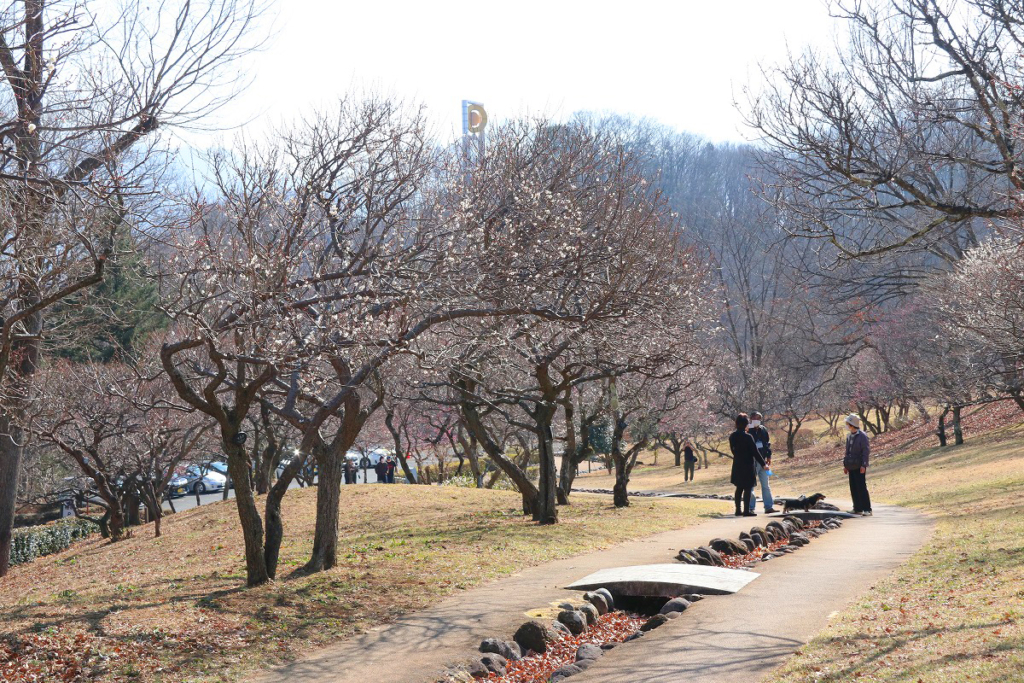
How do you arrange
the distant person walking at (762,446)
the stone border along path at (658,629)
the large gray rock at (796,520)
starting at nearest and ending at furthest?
the stone border along path at (658,629)
the large gray rock at (796,520)
the distant person walking at (762,446)

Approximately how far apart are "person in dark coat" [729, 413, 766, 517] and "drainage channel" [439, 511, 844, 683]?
2.12 metres

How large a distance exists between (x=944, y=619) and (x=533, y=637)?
3291 millimetres

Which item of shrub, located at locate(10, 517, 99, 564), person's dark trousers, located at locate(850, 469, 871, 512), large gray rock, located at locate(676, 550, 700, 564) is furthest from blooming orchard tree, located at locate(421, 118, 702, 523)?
shrub, located at locate(10, 517, 99, 564)

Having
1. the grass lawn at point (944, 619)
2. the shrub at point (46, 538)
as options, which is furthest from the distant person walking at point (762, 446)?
the shrub at point (46, 538)

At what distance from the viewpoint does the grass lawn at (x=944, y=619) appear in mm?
5430

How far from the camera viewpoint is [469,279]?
37.3 feet

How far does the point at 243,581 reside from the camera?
36.7 feet

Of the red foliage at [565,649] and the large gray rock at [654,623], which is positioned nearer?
the red foliage at [565,649]

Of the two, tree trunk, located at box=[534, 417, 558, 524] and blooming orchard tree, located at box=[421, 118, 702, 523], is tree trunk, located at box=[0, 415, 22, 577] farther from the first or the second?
tree trunk, located at box=[534, 417, 558, 524]

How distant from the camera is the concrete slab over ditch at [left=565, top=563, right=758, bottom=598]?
921 centimetres

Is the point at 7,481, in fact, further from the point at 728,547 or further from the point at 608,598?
the point at 728,547

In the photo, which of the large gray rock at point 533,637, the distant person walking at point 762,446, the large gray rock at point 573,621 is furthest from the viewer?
the distant person walking at point 762,446

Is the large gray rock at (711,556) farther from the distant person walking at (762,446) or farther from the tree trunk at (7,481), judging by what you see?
the tree trunk at (7,481)

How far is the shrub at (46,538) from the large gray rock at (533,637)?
1926 cm
